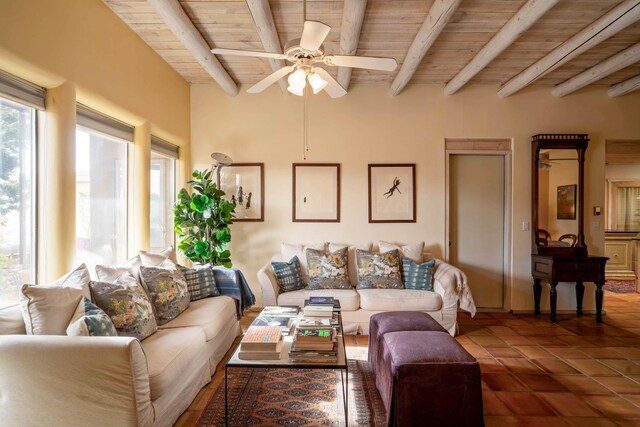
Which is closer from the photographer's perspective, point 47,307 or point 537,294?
point 47,307

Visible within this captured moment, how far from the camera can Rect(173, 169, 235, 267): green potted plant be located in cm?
389

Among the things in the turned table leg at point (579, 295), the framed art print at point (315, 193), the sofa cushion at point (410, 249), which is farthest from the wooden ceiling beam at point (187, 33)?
the turned table leg at point (579, 295)

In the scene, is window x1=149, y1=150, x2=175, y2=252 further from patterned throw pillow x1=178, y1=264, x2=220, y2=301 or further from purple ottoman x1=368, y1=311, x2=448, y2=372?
purple ottoman x1=368, y1=311, x2=448, y2=372

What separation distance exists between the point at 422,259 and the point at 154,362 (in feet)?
10.2

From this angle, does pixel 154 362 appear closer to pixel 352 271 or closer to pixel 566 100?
pixel 352 271

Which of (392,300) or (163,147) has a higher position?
(163,147)

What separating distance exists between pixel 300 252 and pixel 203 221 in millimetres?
1183

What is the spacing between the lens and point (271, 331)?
2191 mm

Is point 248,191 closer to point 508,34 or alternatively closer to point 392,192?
point 392,192

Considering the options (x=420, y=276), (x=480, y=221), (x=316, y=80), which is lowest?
(x=420, y=276)

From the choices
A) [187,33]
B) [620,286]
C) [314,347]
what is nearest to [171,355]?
[314,347]

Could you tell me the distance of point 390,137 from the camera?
4523mm

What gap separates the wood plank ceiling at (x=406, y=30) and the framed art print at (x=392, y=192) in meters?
1.18

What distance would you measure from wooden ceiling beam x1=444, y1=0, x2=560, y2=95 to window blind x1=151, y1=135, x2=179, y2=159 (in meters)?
3.55
